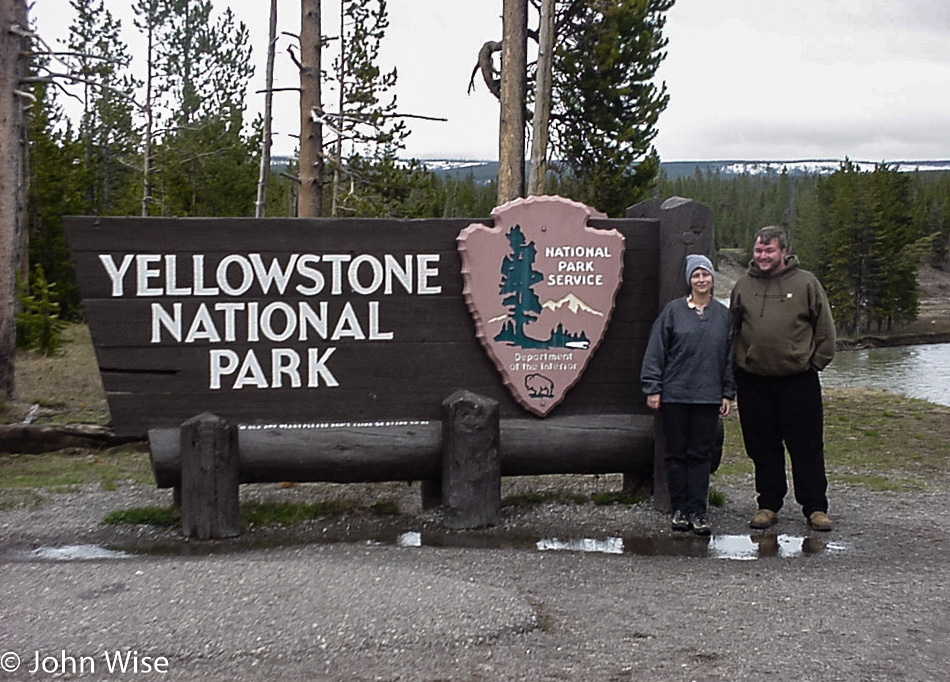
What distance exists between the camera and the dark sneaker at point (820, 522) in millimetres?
6859

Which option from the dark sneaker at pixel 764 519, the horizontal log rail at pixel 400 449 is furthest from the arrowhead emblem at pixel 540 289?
the dark sneaker at pixel 764 519

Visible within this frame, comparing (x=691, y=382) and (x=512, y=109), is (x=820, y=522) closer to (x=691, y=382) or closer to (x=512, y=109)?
(x=691, y=382)

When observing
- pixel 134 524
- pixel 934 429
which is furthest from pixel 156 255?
pixel 934 429

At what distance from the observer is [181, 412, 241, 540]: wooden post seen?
21.4 ft

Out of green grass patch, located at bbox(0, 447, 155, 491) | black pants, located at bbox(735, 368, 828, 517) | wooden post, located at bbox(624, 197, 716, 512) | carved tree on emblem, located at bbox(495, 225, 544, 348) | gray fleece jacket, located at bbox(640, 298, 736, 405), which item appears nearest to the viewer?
gray fleece jacket, located at bbox(640, 298, 736, 405)

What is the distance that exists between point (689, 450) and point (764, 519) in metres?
0.73

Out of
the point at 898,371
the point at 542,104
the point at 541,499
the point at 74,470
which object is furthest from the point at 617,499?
the point at 898,371

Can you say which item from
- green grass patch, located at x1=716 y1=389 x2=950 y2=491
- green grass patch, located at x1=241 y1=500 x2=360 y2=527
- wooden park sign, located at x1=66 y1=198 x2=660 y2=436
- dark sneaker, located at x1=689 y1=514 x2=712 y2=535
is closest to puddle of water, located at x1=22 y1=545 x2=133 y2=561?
wooden park sign, located at x1=66 y1=198 x2=660 y2=436

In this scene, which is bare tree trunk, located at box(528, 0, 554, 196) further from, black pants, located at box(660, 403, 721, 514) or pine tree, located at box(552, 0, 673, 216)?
black pants, located at box(660, 403, 721, 514)

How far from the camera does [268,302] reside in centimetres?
667

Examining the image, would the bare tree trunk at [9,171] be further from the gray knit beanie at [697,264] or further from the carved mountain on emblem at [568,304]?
the gray knit beanie at [697,264]

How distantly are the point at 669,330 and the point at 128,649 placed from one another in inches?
151

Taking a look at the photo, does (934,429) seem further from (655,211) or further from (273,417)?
(273,417)

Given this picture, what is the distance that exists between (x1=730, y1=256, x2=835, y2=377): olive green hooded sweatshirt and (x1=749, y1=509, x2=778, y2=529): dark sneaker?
944mm
